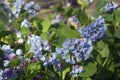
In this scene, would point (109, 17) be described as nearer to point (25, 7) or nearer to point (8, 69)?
point (8, 69)

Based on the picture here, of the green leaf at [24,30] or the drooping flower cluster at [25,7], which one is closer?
the green leaf at [24,30]

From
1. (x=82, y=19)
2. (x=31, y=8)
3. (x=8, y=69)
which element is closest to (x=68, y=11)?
(x=31, y=8)

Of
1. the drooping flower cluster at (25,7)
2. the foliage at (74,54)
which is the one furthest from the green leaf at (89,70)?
A: the drooping flower cluster at (25,7)

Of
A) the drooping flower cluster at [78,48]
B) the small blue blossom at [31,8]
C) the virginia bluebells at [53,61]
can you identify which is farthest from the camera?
the small blue blossom at [31,8]

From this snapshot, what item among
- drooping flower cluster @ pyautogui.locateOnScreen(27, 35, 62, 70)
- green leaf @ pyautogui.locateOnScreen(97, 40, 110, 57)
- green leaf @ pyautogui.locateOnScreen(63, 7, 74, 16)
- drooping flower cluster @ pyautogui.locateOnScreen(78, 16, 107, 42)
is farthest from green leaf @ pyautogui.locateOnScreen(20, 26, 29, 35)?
green leaf @ pyautogui.locateOnScreen(63, 7, 74, 16)

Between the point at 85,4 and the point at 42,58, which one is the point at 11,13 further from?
the point at 42,58

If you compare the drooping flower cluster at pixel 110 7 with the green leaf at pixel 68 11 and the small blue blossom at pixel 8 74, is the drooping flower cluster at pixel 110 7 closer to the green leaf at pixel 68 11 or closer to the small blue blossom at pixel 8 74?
the small blue blossom at pixel 8 74

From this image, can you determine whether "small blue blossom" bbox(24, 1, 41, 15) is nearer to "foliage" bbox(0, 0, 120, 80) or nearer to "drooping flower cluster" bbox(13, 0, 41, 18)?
"drooping flower cluster" bbox(13, 0, 41, 18)

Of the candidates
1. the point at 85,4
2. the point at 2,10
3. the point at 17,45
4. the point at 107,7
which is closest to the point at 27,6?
the point at 2,10
